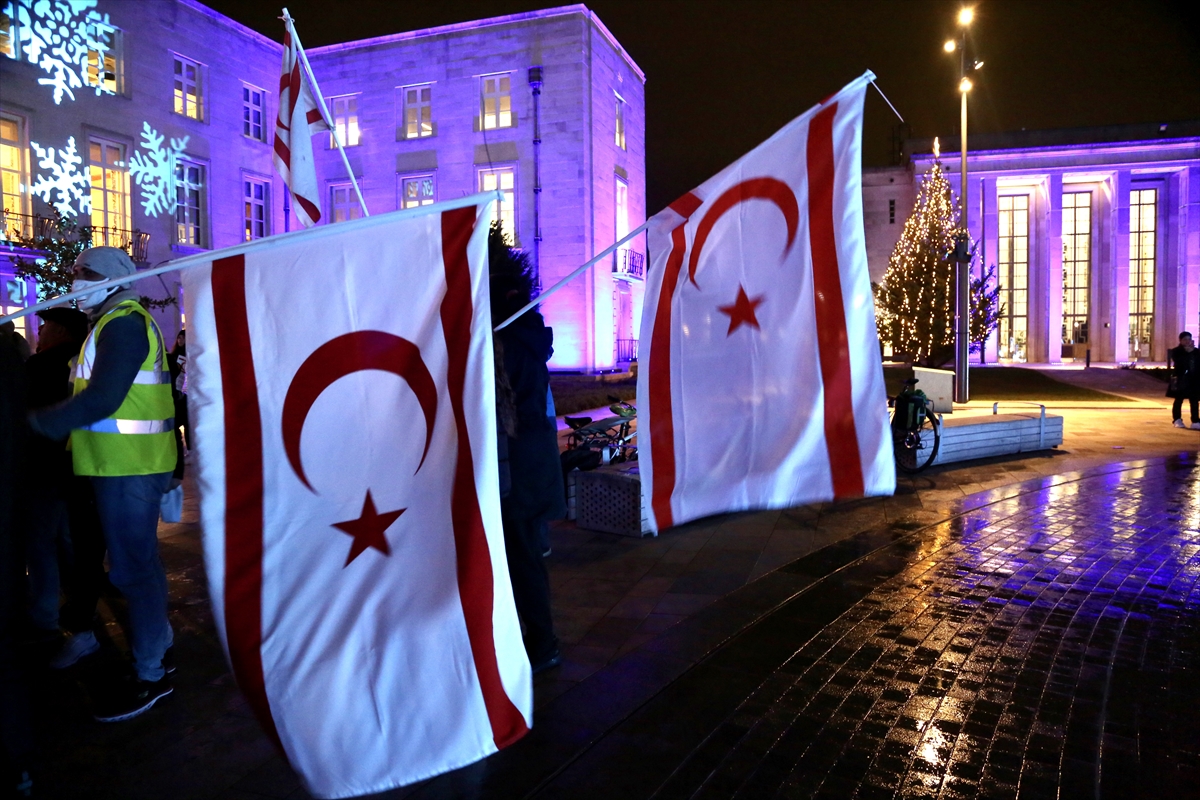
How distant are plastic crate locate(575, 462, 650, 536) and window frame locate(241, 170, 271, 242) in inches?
861

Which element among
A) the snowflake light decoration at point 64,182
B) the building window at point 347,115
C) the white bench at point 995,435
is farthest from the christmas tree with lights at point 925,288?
the snowflake light decoration at point 64,182

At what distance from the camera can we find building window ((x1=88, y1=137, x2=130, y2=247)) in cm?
2094

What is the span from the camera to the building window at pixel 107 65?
21141mm

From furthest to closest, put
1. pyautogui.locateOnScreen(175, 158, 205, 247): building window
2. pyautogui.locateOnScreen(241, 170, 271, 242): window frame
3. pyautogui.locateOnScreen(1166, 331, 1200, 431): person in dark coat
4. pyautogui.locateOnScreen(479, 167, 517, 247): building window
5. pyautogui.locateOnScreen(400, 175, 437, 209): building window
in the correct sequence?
pyautogui.locateOnScreen(400, 175, 437, 209): building window
pyautogui.locateOnScreen(479, 167, 517, 247): building window
pyautogui.locateOnScreen(241, 170, 271, 242): window frame
pyautogui.locateOnScreen(175, 158, 205, 247): building window
pyautogui.locateOnScreen(1166, 331, 1200, 431): person in dark coat

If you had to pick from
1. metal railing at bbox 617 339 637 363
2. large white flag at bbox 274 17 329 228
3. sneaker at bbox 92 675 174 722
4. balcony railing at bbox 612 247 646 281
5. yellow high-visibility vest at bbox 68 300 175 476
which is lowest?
sneaker at bbox 92 675 174 722

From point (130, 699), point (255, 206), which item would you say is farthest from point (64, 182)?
point (130, 699)

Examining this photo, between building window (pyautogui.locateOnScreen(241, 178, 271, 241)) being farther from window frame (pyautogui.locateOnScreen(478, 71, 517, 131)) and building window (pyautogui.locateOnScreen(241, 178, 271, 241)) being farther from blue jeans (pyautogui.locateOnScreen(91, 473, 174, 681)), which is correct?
blue jeans (pyautogui.locateOnScreen(91, 473, 174, 681))

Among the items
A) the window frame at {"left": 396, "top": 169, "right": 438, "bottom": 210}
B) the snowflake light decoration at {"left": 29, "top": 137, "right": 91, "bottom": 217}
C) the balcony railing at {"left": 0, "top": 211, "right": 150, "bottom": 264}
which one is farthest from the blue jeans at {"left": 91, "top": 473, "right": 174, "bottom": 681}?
the window frame at {"left": 396, "top": 169, "right": 438, "bottom": 210}

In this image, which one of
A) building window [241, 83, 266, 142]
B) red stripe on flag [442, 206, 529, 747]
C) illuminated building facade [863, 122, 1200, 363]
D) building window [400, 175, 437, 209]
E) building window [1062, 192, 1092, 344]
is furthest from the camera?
building window [1062, 192, 1092, 344]

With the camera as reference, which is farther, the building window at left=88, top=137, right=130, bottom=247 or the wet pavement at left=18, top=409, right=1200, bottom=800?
the building window at left=88, top=137, right=130, bottom=247

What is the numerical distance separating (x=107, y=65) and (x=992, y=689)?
2517 centimetres

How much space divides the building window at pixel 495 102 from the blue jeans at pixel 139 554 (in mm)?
27042

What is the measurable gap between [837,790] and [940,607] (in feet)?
7.91

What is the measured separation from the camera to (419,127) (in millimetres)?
29859
